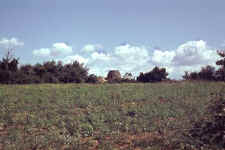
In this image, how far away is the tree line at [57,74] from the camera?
28.0 m

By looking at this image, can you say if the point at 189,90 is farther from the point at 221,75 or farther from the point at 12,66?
the point at 12,66

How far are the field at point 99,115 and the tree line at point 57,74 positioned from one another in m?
7.54

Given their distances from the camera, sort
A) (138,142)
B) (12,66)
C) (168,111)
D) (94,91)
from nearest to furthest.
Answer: (138,142), (168,111), (94,91), (12,66)

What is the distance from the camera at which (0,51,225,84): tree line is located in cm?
2799

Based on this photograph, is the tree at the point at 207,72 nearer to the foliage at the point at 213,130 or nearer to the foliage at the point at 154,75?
the foliage at the point at 154,75

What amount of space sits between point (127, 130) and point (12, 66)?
2186 centimetres

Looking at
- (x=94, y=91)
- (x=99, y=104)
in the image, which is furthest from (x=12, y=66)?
(x=99, y=104)

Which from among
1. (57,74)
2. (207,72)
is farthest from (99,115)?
(207,72)

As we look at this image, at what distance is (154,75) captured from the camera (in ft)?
115

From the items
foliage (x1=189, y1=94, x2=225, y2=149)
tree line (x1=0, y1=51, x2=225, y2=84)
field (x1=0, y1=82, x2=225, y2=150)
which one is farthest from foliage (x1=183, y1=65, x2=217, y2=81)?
foliage (x1=189, y1=94, x2=225, y2=149)

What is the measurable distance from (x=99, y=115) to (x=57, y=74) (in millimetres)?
18413

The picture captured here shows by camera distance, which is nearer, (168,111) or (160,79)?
(168,111)

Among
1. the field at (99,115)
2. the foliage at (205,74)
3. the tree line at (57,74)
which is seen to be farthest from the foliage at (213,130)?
the foliage at (205,74)

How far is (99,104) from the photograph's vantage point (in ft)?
54.9
